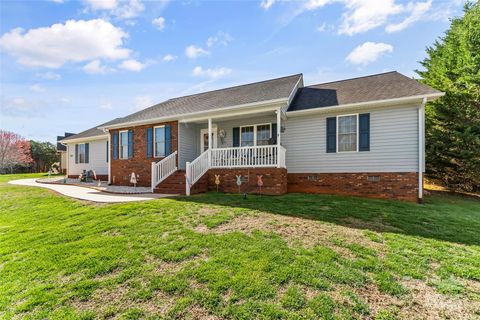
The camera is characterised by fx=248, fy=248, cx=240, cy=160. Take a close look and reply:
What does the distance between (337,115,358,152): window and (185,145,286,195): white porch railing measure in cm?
238

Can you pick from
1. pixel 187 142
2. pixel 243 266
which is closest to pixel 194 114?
pixel 187 142

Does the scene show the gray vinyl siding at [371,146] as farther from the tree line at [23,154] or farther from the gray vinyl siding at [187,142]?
the tree line at [23,154]

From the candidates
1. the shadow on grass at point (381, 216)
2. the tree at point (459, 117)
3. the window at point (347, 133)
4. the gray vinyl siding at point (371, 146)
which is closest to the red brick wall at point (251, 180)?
the gray vinyl siding at point (371, 146)

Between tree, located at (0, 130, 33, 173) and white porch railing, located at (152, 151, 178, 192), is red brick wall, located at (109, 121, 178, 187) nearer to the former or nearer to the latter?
white porch railing, located at (152, 151, 178, 192)

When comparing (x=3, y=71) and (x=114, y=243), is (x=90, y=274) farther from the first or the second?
(x=3, y=71)

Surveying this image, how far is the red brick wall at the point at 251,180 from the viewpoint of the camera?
985cm

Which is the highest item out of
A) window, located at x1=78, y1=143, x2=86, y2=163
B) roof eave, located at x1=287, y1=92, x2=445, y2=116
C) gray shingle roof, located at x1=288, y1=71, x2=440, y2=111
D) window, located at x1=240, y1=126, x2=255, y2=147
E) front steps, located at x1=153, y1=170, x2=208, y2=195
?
gray shingle roof, located at x1=288, y1=71, x2=440, y2=111

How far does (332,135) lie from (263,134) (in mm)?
3236

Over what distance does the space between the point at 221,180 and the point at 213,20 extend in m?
7.10

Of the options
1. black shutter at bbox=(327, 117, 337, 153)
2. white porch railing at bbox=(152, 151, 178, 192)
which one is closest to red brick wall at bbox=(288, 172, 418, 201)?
black shutter at bbox=(327, 117, 337, 153)

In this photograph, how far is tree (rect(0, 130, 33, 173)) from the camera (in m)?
29.4

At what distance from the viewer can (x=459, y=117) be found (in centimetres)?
1266

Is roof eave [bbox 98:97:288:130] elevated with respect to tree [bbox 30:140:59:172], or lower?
elevated

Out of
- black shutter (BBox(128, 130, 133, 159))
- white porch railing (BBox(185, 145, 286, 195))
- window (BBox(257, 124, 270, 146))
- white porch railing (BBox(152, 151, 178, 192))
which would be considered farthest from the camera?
black shutter (BBox(128, 130, 133, 159))
